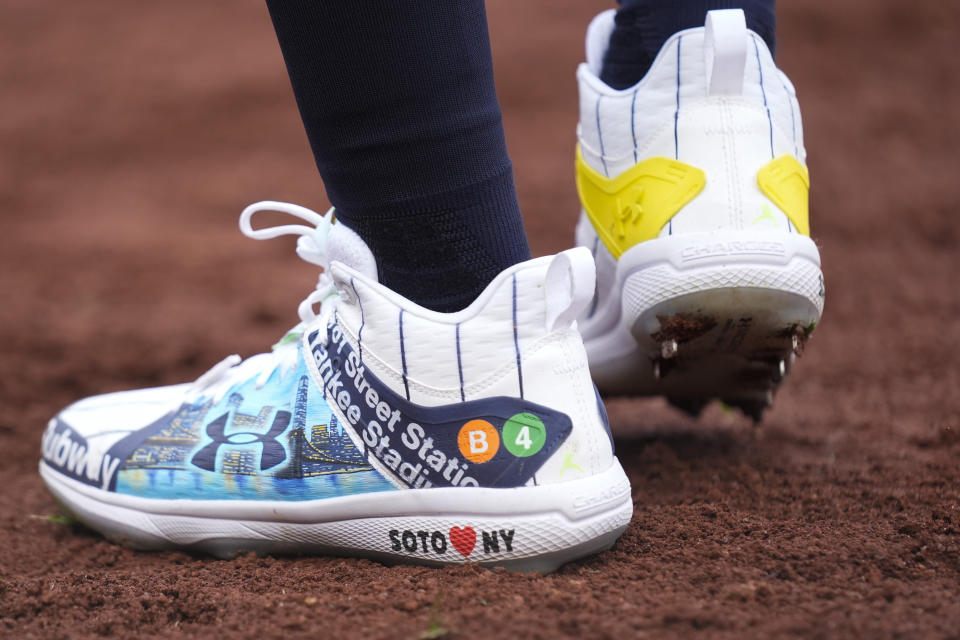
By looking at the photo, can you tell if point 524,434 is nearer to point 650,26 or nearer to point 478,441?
point 478,441

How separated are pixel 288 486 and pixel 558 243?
2332 millimetres

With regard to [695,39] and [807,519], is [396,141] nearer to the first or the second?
[695,39]

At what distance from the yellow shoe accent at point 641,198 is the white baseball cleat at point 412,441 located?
241 mm

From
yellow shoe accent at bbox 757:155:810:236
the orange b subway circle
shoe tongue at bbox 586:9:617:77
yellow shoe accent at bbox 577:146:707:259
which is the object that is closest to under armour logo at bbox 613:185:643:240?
yellow shoe accent at bbox 577:146:707:259

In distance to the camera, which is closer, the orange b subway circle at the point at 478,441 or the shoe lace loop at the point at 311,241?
the orange b subway circle at the point at 478,441

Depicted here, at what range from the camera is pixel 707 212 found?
0.98 m

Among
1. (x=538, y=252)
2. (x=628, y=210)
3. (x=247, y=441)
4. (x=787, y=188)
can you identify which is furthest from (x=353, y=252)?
(x=538, y=252)

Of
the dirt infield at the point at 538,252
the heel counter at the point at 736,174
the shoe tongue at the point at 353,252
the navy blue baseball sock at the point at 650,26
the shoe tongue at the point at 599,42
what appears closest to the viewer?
the dirt infield at the point at 538,252

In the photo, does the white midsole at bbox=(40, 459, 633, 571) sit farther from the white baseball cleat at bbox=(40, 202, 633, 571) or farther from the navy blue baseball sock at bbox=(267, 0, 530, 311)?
the navy blue baseball sock at bbox=(267, 0, 530, 311)

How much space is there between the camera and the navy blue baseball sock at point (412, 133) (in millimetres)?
798

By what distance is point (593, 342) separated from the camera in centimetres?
117

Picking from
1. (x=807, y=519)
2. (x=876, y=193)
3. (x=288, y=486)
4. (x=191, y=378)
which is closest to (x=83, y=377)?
(x=191, y=378)

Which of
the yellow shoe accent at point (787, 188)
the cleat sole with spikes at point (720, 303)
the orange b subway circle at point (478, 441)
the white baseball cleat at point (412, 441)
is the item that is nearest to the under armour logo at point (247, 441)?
the white baseball cleat at point (412, 441)

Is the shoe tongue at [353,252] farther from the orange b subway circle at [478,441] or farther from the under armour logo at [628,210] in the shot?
the under armour logo at [628,210]
